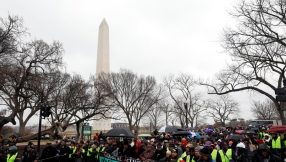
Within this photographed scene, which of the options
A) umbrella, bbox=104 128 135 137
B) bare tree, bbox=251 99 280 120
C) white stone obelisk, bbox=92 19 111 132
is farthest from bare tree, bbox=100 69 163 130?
bare tree, bbox=251 99 280 120

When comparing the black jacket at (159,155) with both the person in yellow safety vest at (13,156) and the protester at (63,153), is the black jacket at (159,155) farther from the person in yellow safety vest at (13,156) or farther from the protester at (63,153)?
the person in yellow safety vest at (13,156)

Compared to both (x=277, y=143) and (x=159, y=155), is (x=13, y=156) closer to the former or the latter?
(x=159, y=155)

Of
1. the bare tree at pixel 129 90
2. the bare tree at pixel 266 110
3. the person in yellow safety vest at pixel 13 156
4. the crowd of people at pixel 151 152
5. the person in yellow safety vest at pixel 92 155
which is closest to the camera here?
the crowd of people at pixel 151 152

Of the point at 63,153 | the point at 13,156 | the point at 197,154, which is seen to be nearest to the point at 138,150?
the point at 197,154

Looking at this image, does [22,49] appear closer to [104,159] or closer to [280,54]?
[104,159]

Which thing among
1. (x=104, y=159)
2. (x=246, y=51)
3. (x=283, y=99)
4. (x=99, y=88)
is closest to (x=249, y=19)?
(x=246, y=51)

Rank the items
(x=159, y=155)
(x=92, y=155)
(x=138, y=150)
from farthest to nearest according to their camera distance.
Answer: (x=92, y=155), (x=138, y=150), (x=159, y=155)

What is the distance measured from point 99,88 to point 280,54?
66.5 feet

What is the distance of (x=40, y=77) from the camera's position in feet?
59.0

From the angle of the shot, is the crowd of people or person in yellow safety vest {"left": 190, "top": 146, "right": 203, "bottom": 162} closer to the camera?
person in yellow safety vest {"left": 190, "top": 146, "right": 203, "bottom": 162}

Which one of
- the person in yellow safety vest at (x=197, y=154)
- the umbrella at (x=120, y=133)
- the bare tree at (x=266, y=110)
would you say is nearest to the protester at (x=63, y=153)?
the umbrella at (x=120, y=133)

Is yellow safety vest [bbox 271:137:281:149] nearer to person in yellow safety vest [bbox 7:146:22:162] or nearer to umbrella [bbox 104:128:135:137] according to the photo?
umbrella [bbox 104:128:135:137]

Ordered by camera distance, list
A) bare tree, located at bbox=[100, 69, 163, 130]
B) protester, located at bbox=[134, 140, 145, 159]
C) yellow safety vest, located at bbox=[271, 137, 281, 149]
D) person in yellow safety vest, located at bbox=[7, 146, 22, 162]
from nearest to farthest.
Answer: person in yellow safety vest, located at bbox=[7, 146, 22, 162] → yellow safety vest, located at bbox=[271, 137, 281, 149] → protester, located at bbox=[134, 140, 145, 159] → bare tree, located at bbox=[100, 69, 163, 130]

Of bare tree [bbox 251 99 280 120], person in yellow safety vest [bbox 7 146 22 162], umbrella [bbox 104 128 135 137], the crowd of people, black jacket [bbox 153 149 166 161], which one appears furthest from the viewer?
bare tree [bbox 251 99 280 120]
